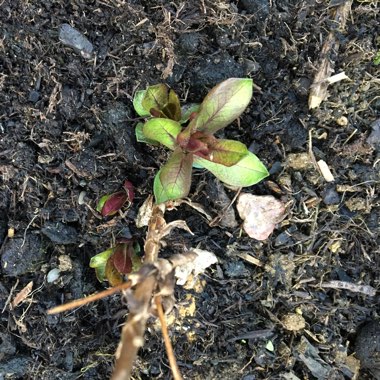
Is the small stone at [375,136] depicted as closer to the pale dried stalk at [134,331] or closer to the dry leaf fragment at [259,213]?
the dry leaf fragment at [259,213]

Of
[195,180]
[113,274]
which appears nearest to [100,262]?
[113,274]

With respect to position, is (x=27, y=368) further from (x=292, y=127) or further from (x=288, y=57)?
(x=288, y=57)

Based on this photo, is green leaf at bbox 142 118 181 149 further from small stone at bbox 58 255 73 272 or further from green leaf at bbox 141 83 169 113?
small stone at bbox 58 255 73 272

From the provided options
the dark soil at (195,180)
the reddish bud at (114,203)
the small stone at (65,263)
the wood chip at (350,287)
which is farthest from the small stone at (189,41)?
the wood chip at (350,287)

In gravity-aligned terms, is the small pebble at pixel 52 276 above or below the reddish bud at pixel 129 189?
below

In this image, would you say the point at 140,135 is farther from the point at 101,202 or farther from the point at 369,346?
the point at 369,346

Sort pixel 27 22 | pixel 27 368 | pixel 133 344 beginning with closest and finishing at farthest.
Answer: pixel 133 344 → pixel 27 22 → pixel 27 368

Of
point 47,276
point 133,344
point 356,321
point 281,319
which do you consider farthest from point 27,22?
point 356,321
